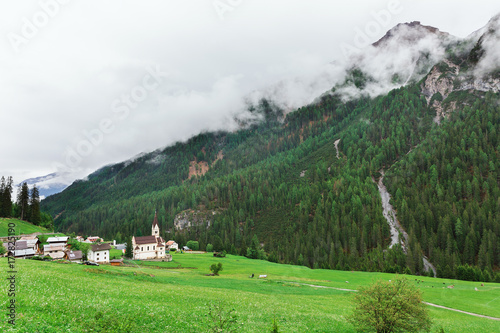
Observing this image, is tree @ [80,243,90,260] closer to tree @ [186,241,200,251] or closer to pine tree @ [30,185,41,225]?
tree @ [186,241,200,251]

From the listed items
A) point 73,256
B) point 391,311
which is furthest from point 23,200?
point 391,311

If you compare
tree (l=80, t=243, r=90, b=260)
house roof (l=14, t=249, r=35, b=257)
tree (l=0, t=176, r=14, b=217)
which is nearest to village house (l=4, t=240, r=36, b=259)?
house roof (l=14, t=249, r=35, b=257)

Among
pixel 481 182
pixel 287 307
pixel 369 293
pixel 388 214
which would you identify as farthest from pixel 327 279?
pixel 481 182

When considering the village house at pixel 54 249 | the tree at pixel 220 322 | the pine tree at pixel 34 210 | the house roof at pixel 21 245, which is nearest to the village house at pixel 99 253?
the village house at pixel 54 249

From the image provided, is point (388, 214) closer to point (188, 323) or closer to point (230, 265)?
point (230, 265)

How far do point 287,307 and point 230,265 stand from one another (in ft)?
213

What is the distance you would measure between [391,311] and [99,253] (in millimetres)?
88941

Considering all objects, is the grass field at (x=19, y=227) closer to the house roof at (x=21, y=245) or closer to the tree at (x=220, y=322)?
the house roof at (x=21, y=245)

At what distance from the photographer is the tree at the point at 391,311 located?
26234 mm

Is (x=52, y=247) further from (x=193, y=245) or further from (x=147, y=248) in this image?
(x=193, y=245)

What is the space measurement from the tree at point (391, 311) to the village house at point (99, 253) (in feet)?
274

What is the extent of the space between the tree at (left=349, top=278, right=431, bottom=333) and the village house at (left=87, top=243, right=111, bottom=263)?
274 ft

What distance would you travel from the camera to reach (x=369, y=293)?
96.1ft

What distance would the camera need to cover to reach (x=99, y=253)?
283 feet
